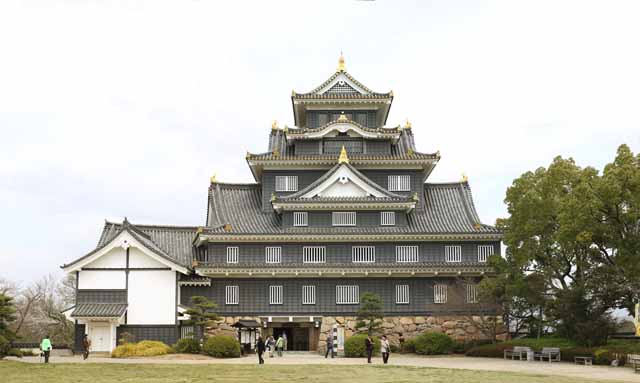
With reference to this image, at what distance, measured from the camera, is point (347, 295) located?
53469 millimetres

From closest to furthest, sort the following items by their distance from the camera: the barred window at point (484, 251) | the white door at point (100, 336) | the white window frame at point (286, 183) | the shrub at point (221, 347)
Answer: the shrub at point (221, 347), the white door at point (100, 336), the barred window at point (484, 251), the white window frame at point (286, 183)

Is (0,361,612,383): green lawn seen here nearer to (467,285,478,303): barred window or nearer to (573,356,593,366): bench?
(573,356,593,366): bench

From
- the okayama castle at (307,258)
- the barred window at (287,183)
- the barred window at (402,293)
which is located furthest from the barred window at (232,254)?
the barred window at (402,293)

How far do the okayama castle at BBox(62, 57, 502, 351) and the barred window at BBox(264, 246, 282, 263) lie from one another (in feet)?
0.23

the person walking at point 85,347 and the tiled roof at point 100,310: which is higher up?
the tiled roof at point 100,310

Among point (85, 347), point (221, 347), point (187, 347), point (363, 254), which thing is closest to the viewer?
point (221, 347)

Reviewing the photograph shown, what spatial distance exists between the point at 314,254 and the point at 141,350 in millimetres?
13282

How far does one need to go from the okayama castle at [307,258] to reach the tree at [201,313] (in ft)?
8.06

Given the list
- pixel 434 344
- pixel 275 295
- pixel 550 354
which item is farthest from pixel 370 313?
pixel 550 354

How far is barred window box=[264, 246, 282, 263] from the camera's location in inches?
2119

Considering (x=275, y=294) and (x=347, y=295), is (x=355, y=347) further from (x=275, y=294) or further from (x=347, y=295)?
(x=275, y=294)

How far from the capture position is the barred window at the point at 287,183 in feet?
187

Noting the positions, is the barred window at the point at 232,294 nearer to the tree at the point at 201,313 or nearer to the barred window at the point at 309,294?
the tree at the point at 201,313

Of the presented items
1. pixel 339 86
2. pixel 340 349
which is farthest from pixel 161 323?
pixel 339 86
